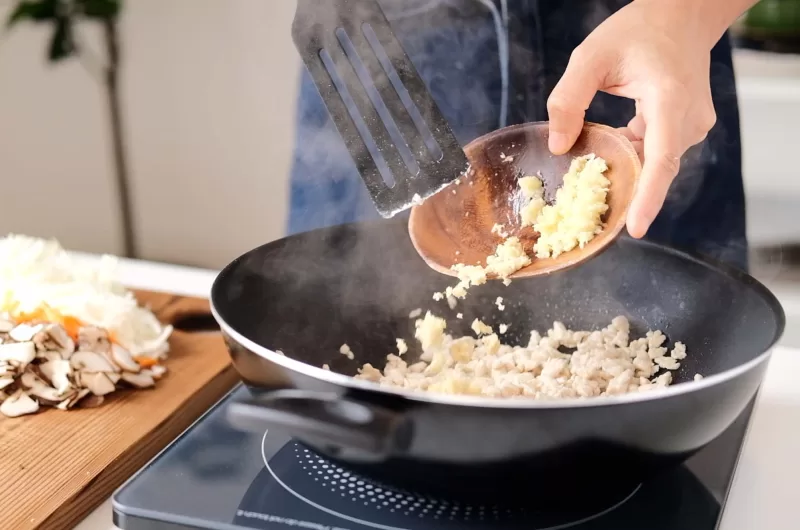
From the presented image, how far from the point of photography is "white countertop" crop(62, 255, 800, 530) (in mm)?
712

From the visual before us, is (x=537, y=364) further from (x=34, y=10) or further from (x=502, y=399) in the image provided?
(x=34, y=10)

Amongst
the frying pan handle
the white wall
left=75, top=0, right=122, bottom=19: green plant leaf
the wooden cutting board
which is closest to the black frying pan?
the frying pan handle

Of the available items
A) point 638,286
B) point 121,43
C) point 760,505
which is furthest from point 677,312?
point 121,43

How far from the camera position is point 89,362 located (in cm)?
88

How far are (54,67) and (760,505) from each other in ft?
5.68

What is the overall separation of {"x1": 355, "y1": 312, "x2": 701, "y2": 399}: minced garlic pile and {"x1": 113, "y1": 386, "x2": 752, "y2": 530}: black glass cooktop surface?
0.12 metres

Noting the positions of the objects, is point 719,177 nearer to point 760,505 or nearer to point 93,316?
point 760,505

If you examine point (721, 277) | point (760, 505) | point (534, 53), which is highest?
point (534, 53)

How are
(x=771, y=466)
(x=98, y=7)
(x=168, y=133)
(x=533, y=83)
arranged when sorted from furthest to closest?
1. (x=168, y=133)
2. (x=98, y=7)
3. (x=533, y=83)
4. (x=771, y=466)

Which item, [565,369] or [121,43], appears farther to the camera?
[121,43]

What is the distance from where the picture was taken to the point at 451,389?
784 mm

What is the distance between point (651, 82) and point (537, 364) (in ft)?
0.95

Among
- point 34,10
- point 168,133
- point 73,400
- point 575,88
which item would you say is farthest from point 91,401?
point 34,10

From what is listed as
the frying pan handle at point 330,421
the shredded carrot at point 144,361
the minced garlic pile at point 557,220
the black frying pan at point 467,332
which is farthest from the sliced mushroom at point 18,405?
the minced garlic pile at point 557,220
